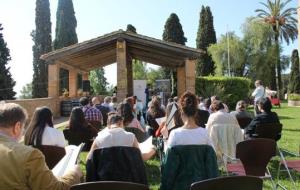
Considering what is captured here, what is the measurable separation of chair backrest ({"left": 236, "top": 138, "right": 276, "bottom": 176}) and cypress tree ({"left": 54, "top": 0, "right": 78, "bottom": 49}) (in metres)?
43.7

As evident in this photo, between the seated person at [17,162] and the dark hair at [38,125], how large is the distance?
3.18 meters

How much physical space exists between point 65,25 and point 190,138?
45.0m

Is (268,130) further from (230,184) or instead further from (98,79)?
(98,79)

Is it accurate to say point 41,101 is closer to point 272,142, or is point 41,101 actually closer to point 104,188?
point 272,142

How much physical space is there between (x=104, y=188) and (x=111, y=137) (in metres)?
2.03

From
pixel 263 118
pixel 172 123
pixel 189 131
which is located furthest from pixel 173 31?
pixel 189 131

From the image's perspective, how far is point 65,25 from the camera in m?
48.5

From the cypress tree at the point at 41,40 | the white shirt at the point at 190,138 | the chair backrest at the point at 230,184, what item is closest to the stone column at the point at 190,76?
the white shirt at the point at 190,138

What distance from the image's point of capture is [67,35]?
160ft

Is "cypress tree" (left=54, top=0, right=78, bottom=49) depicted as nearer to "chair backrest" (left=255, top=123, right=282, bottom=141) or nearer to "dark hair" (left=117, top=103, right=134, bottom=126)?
"chair backrest" (left=255, top=123, right=282, bottom=141)

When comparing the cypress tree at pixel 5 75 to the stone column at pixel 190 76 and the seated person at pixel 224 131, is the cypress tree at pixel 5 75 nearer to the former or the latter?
the stone column at pixel 190 76

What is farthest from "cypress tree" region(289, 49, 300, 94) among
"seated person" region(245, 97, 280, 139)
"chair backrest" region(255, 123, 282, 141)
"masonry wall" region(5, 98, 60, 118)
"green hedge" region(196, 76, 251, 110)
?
"chair backrest" region(255, 123, 282, 141)

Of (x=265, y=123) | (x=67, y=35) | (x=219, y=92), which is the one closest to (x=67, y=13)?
(x=67, y=35)

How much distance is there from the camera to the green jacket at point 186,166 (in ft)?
16.2
